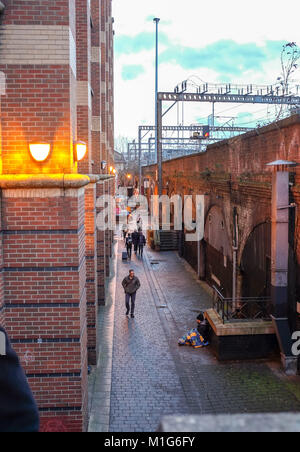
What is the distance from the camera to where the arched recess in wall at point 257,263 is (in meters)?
11.9

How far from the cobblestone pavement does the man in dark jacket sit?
618 cm

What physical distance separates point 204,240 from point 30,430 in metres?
18.6

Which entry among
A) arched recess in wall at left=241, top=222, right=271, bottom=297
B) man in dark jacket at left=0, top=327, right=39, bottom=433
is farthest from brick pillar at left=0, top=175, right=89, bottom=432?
arched recess in wall at left=241, top=222, right=271, bottom=297

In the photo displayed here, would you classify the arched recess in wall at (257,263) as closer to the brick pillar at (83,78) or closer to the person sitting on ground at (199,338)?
the person sitting on ground at (199,338)

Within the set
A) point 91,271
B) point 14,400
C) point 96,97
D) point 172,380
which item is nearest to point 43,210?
point 14,400

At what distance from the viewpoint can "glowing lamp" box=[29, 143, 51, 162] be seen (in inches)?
237

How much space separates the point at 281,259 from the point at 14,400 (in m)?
9.26

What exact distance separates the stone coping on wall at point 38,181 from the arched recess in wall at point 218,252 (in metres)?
10.3

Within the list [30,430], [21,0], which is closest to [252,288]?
[21,0]

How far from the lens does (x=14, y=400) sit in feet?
6.51

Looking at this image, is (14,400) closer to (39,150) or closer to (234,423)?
(234,423)

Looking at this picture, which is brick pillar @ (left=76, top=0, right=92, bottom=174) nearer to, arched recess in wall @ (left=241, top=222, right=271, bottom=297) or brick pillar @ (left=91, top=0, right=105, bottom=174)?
brick pillar @ (left=91, top=0, right=105, bottom=174)

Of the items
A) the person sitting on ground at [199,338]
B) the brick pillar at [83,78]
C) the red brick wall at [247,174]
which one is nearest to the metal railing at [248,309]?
the person sitting on ground at [199,338]

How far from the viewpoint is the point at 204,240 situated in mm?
20375
